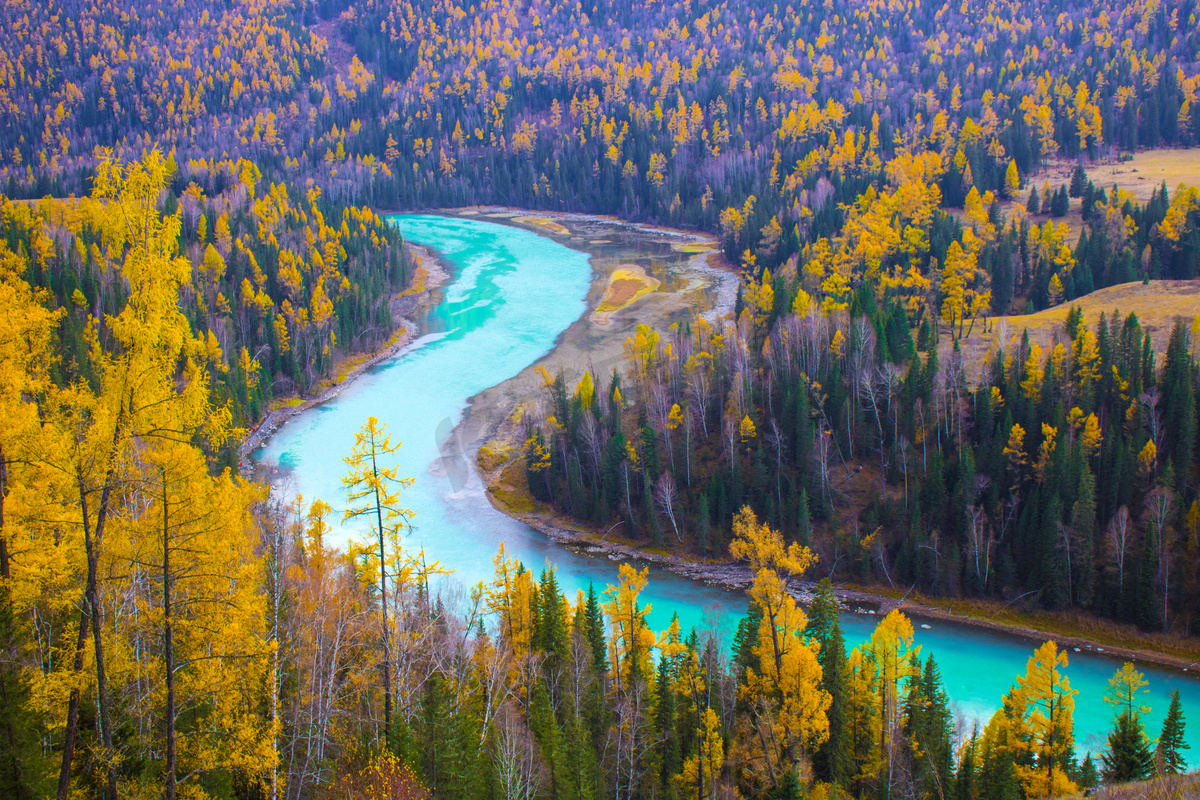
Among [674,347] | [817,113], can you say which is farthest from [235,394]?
[817,113]

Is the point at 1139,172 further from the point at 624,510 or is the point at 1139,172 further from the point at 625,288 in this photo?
the point at 624,510

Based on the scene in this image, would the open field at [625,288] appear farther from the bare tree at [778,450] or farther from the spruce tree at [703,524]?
the spruce tree at [703,524]

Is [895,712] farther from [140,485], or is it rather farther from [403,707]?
[140,485]

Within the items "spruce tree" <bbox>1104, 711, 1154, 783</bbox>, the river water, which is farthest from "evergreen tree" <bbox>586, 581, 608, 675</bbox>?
"spruce tree" <bbox>1104, 711, 1154, 783</bbox>

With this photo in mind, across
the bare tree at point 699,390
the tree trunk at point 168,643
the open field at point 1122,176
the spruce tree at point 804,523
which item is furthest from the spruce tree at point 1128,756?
the open field at point 1122,176

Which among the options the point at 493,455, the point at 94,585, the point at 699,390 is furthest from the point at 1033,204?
the point at 94,585

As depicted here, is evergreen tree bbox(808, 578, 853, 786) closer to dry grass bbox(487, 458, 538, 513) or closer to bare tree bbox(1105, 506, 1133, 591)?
bare tree bbox(1105, 506, 1133, 591)
